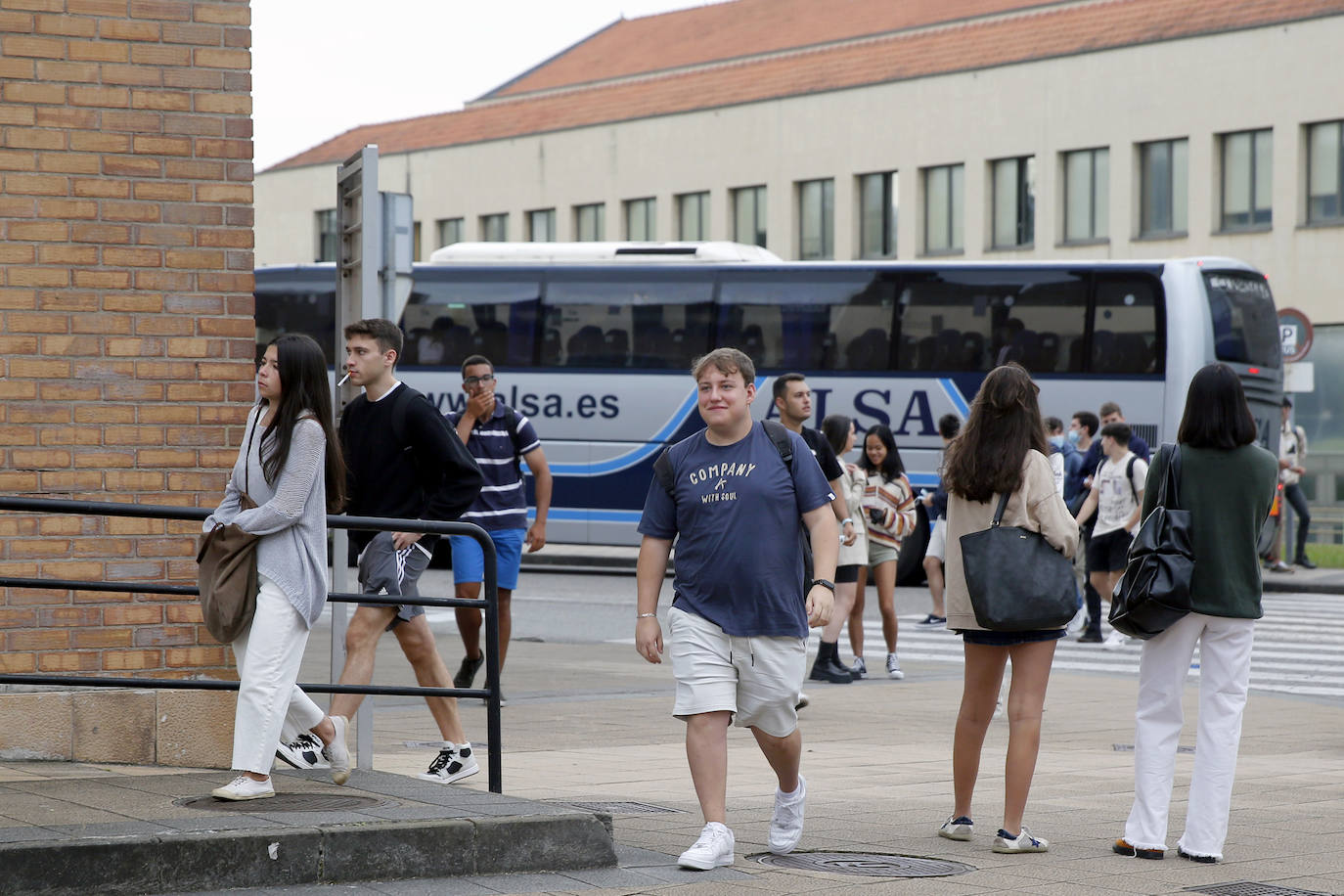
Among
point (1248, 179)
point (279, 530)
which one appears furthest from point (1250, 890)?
point (1248, 179)

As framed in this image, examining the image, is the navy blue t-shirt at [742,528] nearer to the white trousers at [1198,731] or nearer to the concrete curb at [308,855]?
the concrete curb at [308,855]

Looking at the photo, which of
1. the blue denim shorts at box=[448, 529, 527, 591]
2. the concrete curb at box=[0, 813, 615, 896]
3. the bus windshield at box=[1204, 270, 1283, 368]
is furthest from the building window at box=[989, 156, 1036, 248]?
the concrete curb at box=[0, 813, 615, 896]

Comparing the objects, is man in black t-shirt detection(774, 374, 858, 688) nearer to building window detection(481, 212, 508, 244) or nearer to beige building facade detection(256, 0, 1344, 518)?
beige building facade detection(256, 0, 1344, 518)

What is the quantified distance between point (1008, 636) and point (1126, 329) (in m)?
15.6

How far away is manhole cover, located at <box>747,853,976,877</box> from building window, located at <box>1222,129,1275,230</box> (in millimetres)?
31543

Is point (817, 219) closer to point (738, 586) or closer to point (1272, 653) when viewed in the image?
point (1272, 653)

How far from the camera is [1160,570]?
670 centimetres


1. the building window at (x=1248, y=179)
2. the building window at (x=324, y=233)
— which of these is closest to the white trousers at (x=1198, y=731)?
the building window at (x=1248, y=179)

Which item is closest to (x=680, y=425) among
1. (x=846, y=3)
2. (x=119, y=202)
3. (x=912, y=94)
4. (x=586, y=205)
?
(x=119, y=202)

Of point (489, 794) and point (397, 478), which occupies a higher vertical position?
point (397, 478)

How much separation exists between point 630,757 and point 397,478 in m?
1.98

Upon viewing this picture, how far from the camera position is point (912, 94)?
40.4 meters

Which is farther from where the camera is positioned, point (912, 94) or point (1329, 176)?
point (912, 94)

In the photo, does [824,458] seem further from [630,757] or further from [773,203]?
[773,203]
